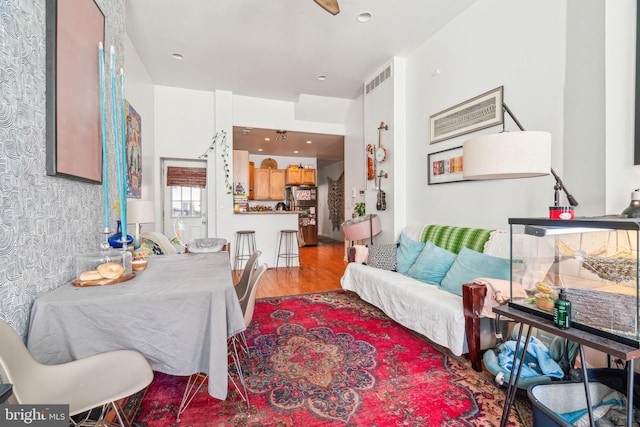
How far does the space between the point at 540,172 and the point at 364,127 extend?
3.50 m

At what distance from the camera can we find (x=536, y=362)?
68.8 inches

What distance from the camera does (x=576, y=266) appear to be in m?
1.31

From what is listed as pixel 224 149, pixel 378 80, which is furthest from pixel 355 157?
pixel 224 149

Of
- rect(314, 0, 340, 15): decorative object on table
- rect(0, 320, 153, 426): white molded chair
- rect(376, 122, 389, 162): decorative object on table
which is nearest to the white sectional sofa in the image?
rect(376, 122, 389, 162): decorative object on table

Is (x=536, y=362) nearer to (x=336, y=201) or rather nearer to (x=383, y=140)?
(x=383, y=140)

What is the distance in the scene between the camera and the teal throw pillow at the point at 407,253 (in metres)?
3.18

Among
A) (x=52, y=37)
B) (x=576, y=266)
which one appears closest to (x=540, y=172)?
(x=576, y=266)

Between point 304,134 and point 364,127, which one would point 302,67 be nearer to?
point 364,127

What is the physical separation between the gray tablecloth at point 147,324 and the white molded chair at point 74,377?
0.07m

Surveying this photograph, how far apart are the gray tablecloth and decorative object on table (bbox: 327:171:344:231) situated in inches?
320

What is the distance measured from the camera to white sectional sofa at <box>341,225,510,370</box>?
6.56 feet

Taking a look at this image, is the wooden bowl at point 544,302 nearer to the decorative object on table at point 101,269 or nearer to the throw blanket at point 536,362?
the throw blanket at point 536,362

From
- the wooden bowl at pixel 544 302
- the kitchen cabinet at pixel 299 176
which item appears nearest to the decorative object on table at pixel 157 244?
the wooden bowl at pixel 544 302

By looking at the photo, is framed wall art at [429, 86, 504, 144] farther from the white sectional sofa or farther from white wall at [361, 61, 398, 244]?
the white sectional sofa
